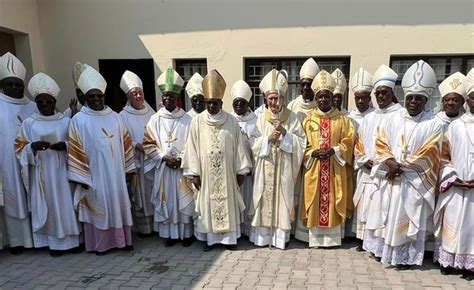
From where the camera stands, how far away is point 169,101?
4.94m

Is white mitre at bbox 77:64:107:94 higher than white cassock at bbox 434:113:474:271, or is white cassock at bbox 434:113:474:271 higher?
white mitre at bbox 77:64:107:94

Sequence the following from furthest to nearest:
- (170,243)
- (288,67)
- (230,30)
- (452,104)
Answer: (288,67)
(230,30)
(170,243)
(452,104)

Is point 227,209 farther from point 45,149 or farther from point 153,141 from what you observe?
point 45,149

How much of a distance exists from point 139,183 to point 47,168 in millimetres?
1197

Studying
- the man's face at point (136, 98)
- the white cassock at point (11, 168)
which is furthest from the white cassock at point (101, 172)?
the white cassock at point (11, 168)

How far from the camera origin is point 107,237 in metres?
4.70

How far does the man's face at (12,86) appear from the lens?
184 inches

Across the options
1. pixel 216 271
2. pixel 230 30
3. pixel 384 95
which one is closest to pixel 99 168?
pixel 216 271

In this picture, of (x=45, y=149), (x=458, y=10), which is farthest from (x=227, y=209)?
(x=458, y=10)

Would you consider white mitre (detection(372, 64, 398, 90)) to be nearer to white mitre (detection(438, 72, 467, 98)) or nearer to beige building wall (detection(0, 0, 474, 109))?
white mitre (detection(438, 72, 467, 98))

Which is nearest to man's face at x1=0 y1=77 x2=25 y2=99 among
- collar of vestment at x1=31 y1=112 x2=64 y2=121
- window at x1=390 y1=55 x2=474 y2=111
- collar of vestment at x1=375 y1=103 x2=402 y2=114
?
collar of vestment at x1=31 y1=112 x2=64 y2=121

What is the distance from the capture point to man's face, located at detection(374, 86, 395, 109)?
14.9 ft

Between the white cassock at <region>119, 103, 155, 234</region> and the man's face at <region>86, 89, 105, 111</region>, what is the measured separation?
2.13 ft

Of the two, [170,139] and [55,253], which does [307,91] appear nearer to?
[170,139]
